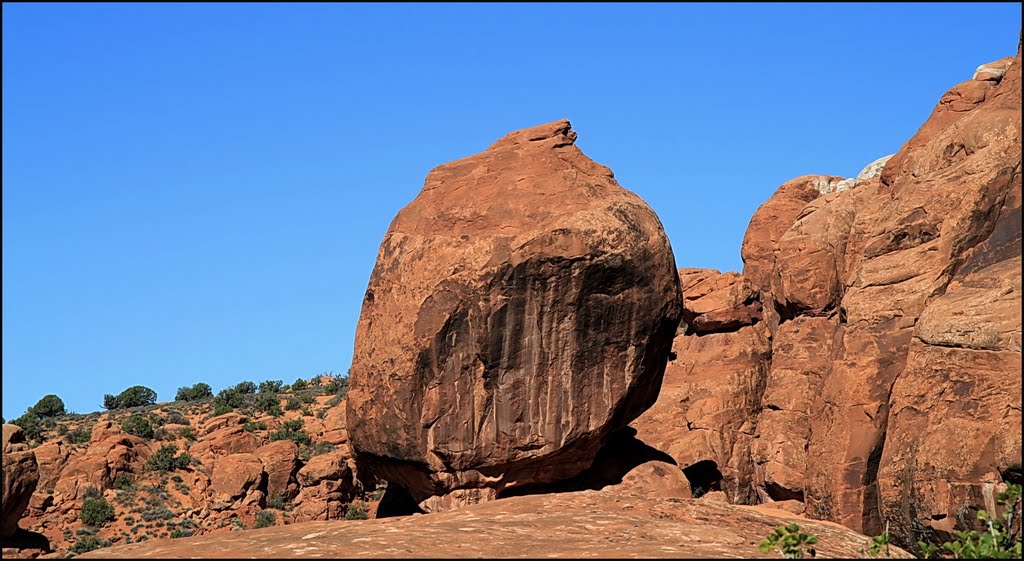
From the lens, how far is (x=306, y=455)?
38500 mm

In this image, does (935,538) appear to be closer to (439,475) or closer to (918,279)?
(918,279)

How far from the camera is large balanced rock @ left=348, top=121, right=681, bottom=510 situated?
23.2 m

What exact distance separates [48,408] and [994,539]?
41.8m

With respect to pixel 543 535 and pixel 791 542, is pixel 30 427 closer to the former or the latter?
pixel 543 535

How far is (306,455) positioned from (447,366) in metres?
16.4

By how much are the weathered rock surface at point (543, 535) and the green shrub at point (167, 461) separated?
1834cm

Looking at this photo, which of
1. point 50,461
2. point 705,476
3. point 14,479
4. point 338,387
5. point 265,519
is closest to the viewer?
point 14,479

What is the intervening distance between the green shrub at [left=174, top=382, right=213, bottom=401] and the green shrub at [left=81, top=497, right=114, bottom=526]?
18.9 metres

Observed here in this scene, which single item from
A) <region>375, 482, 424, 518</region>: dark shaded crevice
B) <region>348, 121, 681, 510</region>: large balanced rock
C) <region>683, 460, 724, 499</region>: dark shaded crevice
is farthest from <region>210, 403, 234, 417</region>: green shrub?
<region>348, 121, 681, 510</region>: large balanced rock

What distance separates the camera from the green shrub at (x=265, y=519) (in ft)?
105

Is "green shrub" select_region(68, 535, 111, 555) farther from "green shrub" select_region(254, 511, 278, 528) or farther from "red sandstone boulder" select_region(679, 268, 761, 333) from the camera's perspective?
"red sandstone boulder" select_region(679, 268, 761, 333)

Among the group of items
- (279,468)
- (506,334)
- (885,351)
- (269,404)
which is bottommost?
(279,468)

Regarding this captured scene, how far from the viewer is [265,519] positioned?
32375 mm

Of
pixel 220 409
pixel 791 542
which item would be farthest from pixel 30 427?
pixel 791 542
